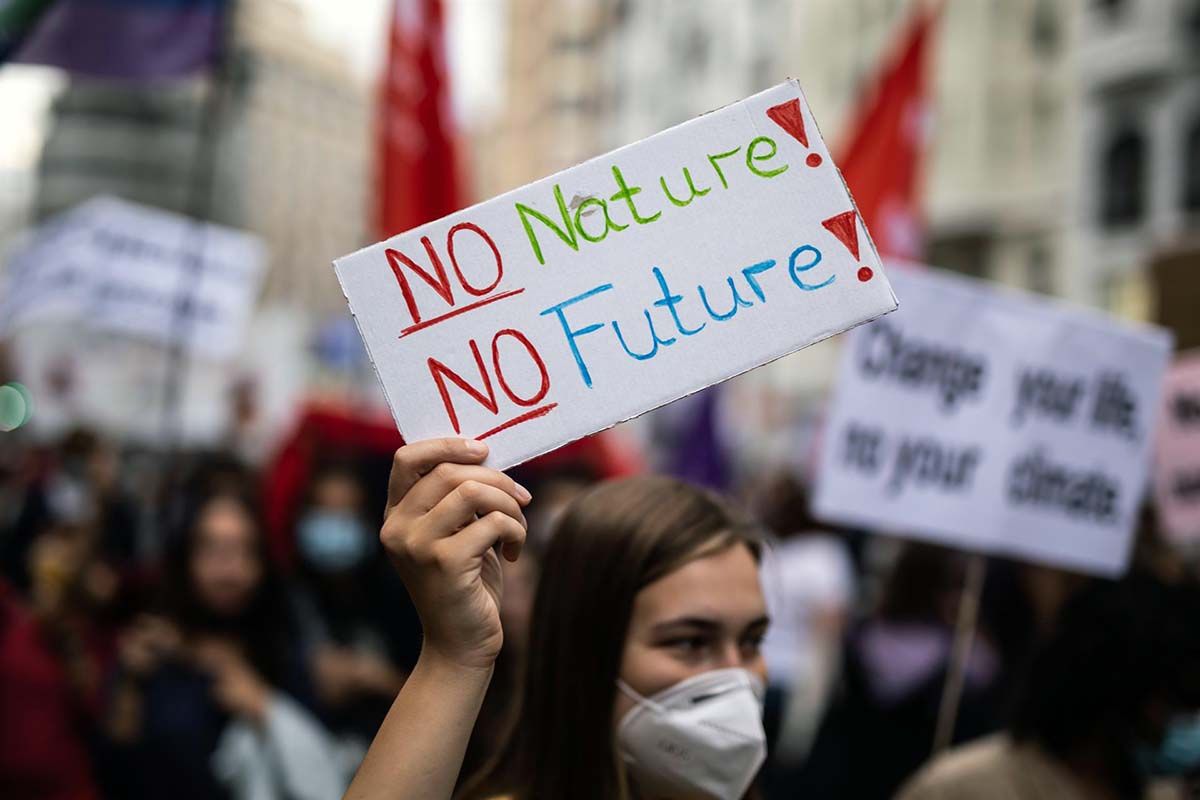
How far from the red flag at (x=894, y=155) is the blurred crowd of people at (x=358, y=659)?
163 cm

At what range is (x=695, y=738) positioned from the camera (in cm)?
204

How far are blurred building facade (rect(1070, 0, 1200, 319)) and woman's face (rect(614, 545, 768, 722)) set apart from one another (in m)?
22.6

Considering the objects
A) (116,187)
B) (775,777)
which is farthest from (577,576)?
(116,187)

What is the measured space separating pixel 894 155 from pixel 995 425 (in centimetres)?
349

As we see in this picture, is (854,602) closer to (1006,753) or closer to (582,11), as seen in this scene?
(1006,753)

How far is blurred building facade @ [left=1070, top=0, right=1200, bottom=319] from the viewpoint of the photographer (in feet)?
78.7

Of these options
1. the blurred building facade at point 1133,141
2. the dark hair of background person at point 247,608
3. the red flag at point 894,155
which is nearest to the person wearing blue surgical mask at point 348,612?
the dark hair of background person at point 247,608

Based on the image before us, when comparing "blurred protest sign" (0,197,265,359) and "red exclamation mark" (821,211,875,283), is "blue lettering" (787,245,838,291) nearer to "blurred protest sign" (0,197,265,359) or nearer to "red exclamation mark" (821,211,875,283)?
"red exclamation mark" (821,211,875,283)

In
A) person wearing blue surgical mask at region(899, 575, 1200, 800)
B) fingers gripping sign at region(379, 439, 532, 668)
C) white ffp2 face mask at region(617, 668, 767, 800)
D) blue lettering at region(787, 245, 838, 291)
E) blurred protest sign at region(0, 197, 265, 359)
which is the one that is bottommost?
person wearing blue surgical mask at region(899, 575, 1200, 800)

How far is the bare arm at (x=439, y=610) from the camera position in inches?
58.9

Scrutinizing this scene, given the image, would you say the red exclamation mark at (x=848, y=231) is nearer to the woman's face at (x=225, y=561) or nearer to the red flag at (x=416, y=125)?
the woman's face at (x=225, y=561)

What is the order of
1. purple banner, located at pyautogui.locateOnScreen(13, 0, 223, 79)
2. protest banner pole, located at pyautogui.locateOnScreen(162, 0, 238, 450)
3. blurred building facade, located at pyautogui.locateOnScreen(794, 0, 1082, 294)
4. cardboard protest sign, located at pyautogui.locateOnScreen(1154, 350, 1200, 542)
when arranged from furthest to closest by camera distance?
blurred building facade, located at pyautogui.locateOnScreen(794, 0, 1082, 294) < protest banner pole, located at pyautogui.locateOnScreen(162, 0, 238, 450) < cardboard protest sign, located at pyautogui.locateOnScreen(1154, 350, 1200, 542) < purple banner, located at pyautogui.locateOnScreen(13, 0, 223, 79)

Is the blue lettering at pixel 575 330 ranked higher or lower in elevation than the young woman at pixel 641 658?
higher

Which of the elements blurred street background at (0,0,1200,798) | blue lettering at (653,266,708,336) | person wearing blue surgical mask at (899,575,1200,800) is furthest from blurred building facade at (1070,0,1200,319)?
blue lettering at (653,266,708,336)
